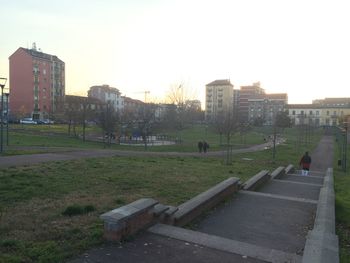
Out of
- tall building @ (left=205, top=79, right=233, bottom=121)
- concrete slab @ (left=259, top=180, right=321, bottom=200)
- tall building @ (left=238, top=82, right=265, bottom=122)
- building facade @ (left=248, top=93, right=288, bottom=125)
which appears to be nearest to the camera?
concrete slab @ (left=259, top=180, right=321, bottom=200)

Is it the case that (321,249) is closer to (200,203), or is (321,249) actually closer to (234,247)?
(234,247)

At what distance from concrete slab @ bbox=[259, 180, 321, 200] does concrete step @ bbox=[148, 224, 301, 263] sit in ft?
21.2

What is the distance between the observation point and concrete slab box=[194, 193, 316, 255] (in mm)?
6086

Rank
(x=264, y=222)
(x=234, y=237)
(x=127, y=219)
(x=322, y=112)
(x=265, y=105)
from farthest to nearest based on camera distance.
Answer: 1. (x=265, y=105)
2. (x=322, y=112)
3. (x=264, y=222)
4. (x=234, y=237)
5. (x=127, y=219)

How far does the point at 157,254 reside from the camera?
4.73 metres

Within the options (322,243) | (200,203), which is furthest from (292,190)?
(322,243)

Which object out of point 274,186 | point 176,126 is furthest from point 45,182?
point 176,126

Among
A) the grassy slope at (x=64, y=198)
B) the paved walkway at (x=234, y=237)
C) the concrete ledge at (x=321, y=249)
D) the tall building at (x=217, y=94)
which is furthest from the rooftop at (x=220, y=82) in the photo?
the concrete ledge at (x=321, y=249)

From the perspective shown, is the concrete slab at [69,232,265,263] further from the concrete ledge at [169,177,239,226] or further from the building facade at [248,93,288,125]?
the building facade at [248,93,288,125]

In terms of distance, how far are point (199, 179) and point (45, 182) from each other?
16.8ft

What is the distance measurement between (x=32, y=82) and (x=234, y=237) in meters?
94.0

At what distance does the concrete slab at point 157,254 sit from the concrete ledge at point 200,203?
1213 millimetres

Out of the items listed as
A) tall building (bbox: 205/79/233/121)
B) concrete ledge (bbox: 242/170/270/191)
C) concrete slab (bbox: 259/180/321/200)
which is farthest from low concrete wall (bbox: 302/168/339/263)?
tall building (bbox: 205/79/233/121)

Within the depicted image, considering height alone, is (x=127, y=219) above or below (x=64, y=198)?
above
